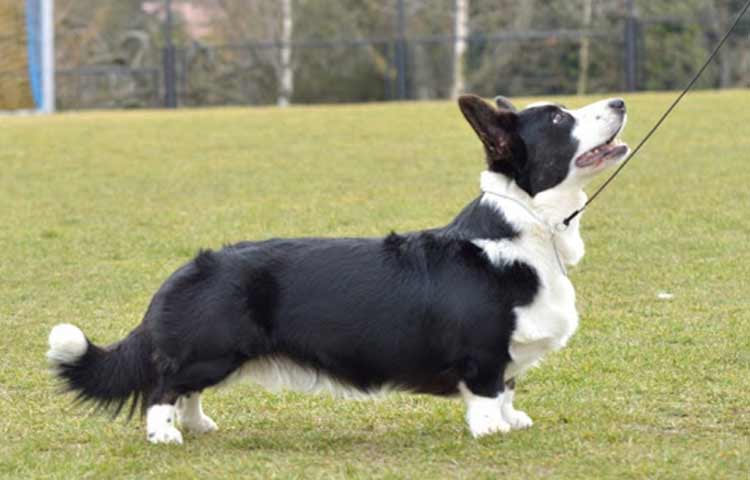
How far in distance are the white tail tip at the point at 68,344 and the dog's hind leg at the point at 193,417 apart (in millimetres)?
418

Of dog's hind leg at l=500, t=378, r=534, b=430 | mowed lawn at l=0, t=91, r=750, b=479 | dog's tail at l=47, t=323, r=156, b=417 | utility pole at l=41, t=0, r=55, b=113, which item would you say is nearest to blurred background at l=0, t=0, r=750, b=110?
utility pole at l=41, t=0, r=55, b=113

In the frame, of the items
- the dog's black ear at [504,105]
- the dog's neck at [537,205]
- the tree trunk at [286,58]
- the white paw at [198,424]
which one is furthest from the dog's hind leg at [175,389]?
the tree trunk at [286,58]

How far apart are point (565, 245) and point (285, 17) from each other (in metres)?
31.7

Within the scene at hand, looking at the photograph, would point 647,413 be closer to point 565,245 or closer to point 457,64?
point 565,245

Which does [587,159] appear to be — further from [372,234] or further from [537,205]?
[372,234]

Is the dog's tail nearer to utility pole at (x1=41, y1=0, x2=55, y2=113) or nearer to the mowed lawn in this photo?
the mowed lawn

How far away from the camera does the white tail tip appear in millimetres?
5016

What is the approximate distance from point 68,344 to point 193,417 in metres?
0.55

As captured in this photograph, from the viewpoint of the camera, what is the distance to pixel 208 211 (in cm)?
1290

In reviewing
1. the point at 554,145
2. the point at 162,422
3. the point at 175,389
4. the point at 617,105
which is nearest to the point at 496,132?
the point at 554,145

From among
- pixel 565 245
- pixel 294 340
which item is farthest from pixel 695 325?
pixel 294 340

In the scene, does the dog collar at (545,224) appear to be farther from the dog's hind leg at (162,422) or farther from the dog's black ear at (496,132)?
the dog's hind leg at (162,422)

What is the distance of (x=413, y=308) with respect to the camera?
5000 mm

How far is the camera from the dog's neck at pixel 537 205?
4.96 metres
